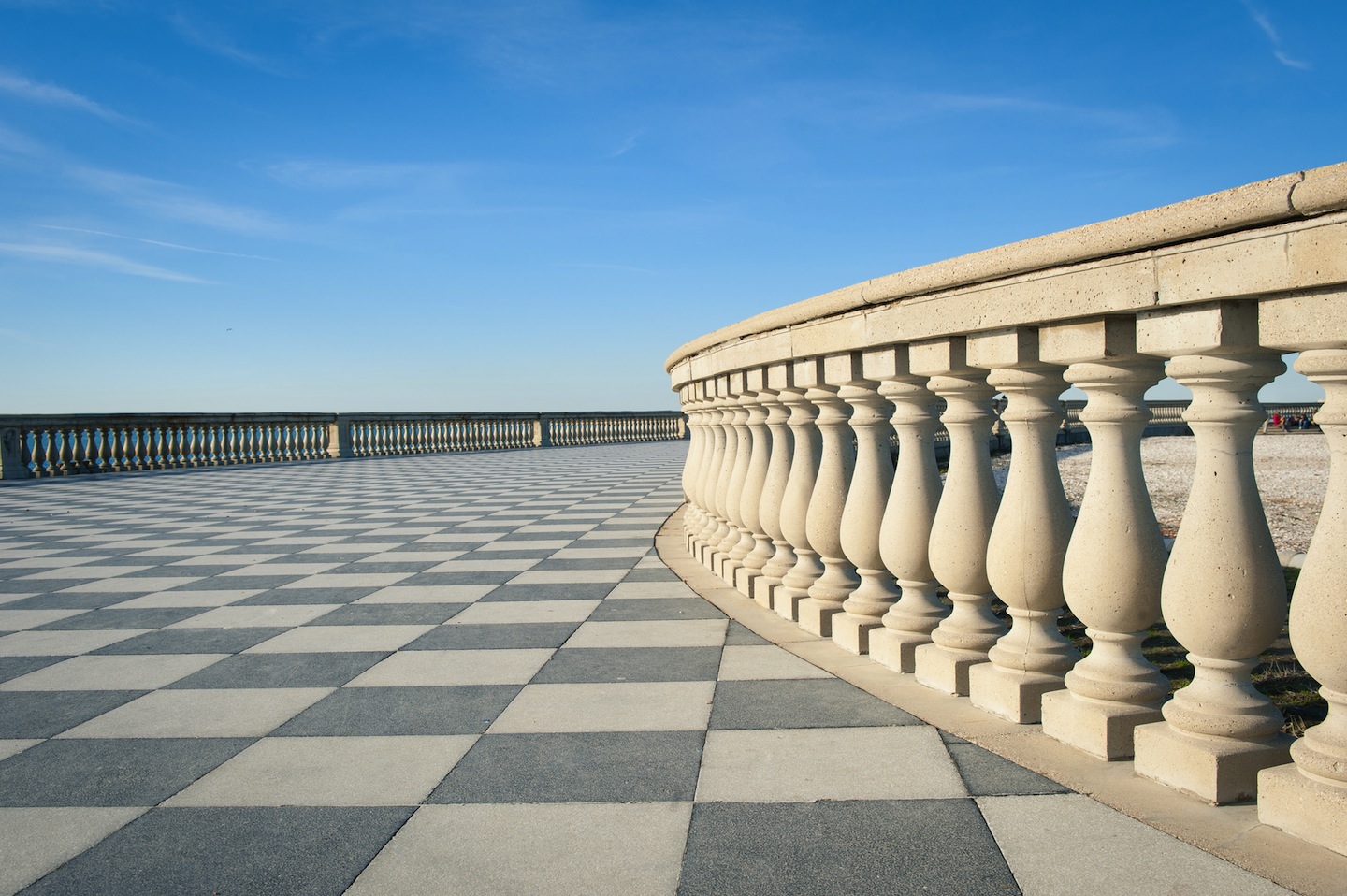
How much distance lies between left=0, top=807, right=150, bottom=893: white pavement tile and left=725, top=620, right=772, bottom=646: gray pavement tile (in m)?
2.34

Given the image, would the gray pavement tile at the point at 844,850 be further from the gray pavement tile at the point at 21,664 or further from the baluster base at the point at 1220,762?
the gray pavement tile at the point at 21,664

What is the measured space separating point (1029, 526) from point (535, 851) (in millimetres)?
1640

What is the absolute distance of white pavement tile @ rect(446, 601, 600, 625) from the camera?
471cm

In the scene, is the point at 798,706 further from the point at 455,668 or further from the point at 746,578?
the point at 746,578

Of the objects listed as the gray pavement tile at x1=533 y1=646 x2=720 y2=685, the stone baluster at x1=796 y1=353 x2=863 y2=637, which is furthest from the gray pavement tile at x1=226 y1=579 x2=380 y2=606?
the stone baluster at x1=796 y1=353 x2=863 y2=637

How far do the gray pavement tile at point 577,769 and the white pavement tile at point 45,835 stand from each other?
2.67 feet

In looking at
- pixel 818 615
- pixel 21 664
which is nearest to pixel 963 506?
pixel 818 615

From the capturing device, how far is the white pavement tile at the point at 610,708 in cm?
303

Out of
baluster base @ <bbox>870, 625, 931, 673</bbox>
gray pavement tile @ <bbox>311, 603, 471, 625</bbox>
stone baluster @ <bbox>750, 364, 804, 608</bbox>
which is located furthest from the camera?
gray pavement tile @ <bbox>311, 603, 471, 625</bbox>

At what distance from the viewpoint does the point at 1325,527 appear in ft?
6.32

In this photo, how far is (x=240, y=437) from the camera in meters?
22.3

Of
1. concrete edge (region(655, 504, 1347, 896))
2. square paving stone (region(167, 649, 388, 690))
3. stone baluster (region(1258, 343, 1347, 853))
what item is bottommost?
square paving stone (region(167, 649, 388, 690))

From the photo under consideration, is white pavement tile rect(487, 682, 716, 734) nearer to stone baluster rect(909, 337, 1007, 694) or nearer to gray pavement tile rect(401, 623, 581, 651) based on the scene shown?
gray pavement tile rect(401, 623, 581, 651)

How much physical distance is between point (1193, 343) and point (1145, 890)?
1.18m
